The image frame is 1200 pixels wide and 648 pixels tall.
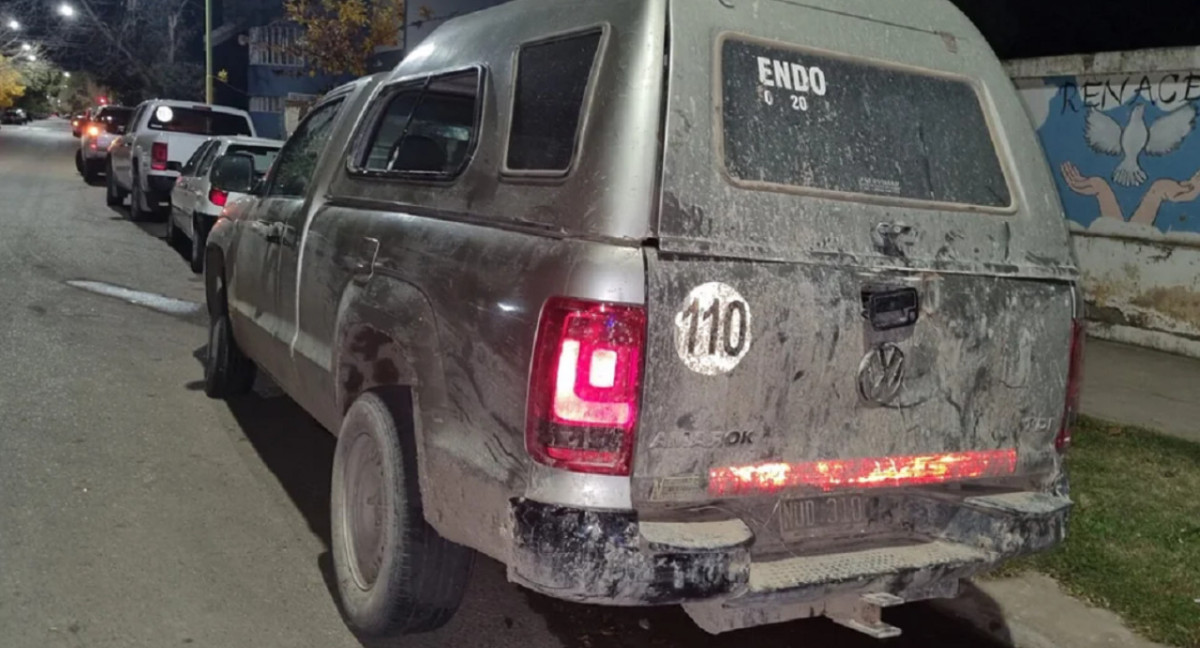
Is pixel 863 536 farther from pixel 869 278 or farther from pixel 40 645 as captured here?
pixel 40 645

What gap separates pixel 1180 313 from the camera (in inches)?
372

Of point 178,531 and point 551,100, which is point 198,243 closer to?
point 178,531

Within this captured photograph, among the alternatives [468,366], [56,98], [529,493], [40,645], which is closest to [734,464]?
[529,493]

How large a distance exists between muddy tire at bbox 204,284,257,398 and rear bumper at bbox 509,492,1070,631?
4.13 metres

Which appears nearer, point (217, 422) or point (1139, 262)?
point (217, 422)

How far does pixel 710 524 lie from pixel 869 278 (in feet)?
2.78

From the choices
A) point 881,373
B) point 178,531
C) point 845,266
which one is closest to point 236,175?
point 178,531

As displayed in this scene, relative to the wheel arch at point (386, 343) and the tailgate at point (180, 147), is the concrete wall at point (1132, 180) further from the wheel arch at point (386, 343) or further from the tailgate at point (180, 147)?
the tailgate at point (180, 147)

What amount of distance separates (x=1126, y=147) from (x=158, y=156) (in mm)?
12702

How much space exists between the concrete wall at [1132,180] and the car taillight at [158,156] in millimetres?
11638

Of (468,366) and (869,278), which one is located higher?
(869,278)

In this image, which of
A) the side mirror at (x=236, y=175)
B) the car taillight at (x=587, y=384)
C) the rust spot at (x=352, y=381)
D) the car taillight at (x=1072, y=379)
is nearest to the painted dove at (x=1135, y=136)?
the car taillight at (x=1072, y=379)

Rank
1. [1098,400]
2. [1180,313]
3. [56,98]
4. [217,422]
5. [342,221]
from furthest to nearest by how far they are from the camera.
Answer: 1. [56,98]
2. [1180,313]
3. [1098,400]
4. [217,422]
5. [342,221]

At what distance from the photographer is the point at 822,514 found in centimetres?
331
